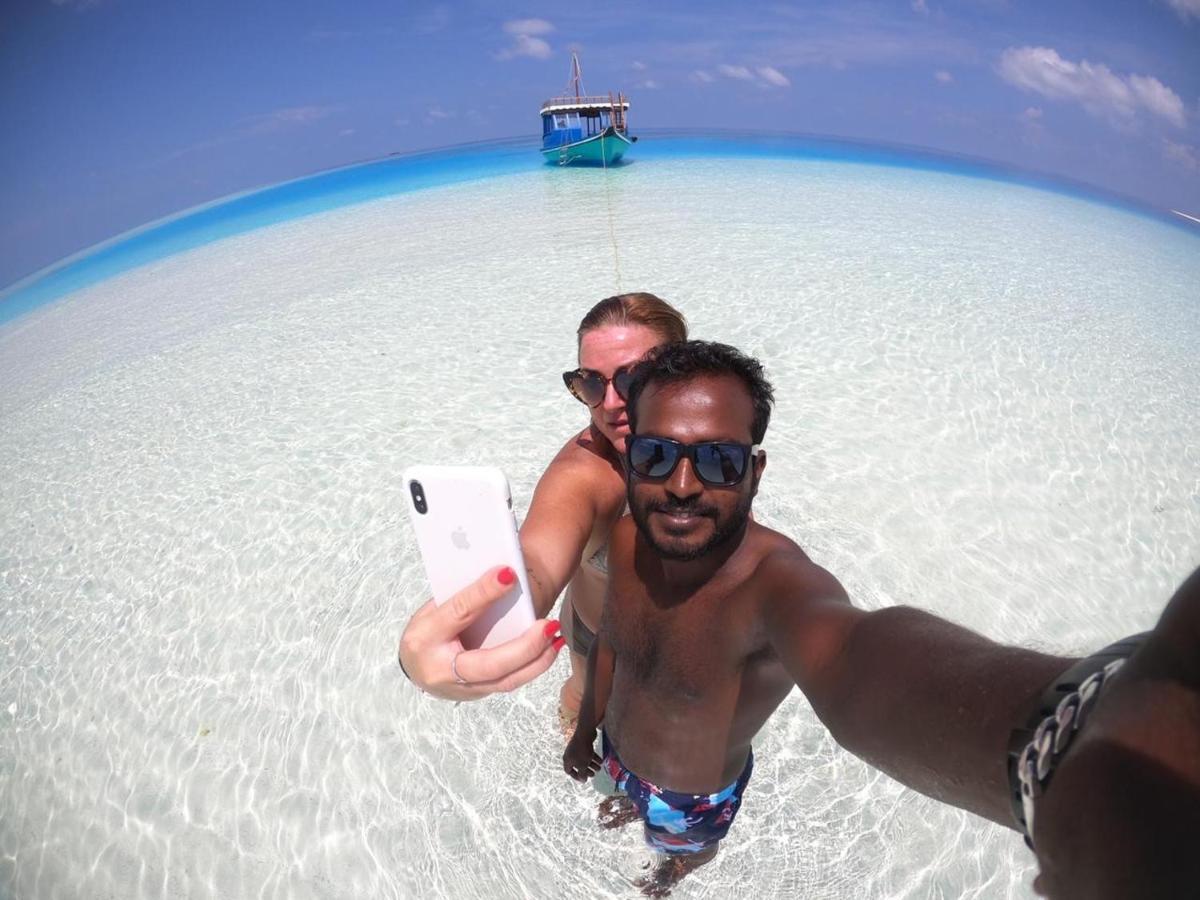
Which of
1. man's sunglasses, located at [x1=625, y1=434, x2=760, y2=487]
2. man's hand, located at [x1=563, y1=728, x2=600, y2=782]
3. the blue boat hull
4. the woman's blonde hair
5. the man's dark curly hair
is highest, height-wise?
the man's dark curly hair

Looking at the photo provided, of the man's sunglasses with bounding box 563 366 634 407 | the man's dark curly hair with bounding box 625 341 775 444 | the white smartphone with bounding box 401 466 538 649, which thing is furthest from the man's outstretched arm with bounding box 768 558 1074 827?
the man's sunglasses with bounding box 563 366 634 407

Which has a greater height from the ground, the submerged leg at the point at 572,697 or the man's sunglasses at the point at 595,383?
the man's sunglasses at the point at 595,383

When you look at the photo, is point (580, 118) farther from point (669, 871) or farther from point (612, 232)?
point (669, 871)

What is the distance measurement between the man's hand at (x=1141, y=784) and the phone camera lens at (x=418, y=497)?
104cm

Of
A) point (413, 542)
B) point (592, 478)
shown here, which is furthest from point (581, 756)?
point (413, 542)

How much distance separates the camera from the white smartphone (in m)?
1.13

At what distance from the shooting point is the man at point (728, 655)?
0.79m

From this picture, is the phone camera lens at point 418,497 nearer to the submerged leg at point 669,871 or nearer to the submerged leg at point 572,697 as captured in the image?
the submerged leg at point 572,697

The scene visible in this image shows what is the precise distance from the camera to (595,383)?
1.97 meters

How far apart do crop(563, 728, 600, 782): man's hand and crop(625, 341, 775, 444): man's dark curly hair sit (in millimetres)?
1068

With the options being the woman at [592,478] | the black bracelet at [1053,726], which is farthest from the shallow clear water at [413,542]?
the black bracelet at [1053,726]

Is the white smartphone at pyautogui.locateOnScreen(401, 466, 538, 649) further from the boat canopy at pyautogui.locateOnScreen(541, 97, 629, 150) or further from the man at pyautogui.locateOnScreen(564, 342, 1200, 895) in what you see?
the boat canopy at pyautogui.locateOnScreen(541, 97, 629, 150)

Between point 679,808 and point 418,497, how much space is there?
3.84ft

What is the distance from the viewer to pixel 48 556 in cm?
425
